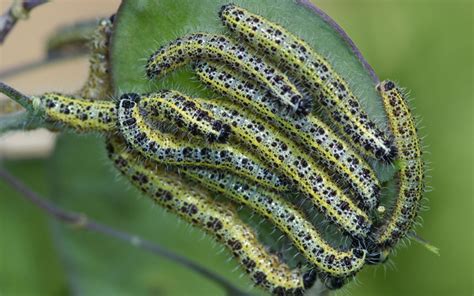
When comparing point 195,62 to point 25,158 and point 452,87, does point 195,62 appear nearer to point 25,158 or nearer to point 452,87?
point 25,158

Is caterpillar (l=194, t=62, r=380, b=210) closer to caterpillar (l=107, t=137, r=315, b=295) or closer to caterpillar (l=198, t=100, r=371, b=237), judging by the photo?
caterpillar (l=198, t=100, r=371, b=237)

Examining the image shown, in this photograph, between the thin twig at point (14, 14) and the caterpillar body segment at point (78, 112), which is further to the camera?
the thin twig at point (14, 14)

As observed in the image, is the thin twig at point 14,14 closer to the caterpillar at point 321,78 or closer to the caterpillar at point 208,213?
the caterpillar at point 208,213

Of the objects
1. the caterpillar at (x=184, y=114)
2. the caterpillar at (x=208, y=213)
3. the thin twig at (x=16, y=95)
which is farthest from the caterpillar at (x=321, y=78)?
the thin twig at (x=16, y=95)

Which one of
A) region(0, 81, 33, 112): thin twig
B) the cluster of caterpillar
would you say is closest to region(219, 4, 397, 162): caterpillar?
the cluster of caterpillar

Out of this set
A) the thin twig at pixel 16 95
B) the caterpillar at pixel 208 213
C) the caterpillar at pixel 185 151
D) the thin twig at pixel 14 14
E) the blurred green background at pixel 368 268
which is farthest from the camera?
the blurred green background at pixel 368 268

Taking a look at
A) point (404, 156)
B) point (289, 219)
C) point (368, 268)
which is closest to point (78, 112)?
point (289, 219)
